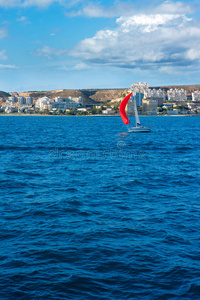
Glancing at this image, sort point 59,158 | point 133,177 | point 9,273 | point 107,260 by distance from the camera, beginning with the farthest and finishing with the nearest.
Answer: point 59,158, point 133,177, point 107,260, point 9,273

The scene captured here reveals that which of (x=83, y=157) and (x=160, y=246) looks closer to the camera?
(x=160, y=246)

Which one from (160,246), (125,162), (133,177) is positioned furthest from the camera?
(125,162)

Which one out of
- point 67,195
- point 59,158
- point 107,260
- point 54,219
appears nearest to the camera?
point 107,260

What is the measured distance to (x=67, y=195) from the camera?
21.5 metres

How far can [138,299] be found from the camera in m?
10.4

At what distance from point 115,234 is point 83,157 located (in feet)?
83.8

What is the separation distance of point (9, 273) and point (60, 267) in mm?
1746

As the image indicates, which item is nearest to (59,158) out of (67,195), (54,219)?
(67,195)

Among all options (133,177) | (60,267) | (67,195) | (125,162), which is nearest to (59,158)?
(125,162)

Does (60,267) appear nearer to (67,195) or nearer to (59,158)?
(67,195)

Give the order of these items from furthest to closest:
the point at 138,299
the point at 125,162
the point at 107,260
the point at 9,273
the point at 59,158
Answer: the point at 59,158, the point at 125,162, the point at 107,260, the point at 9,273, the point at 138,299

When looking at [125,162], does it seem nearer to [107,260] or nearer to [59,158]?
[59,158]

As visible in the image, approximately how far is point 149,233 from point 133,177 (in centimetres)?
1248

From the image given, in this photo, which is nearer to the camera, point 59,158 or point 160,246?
point 160,246
